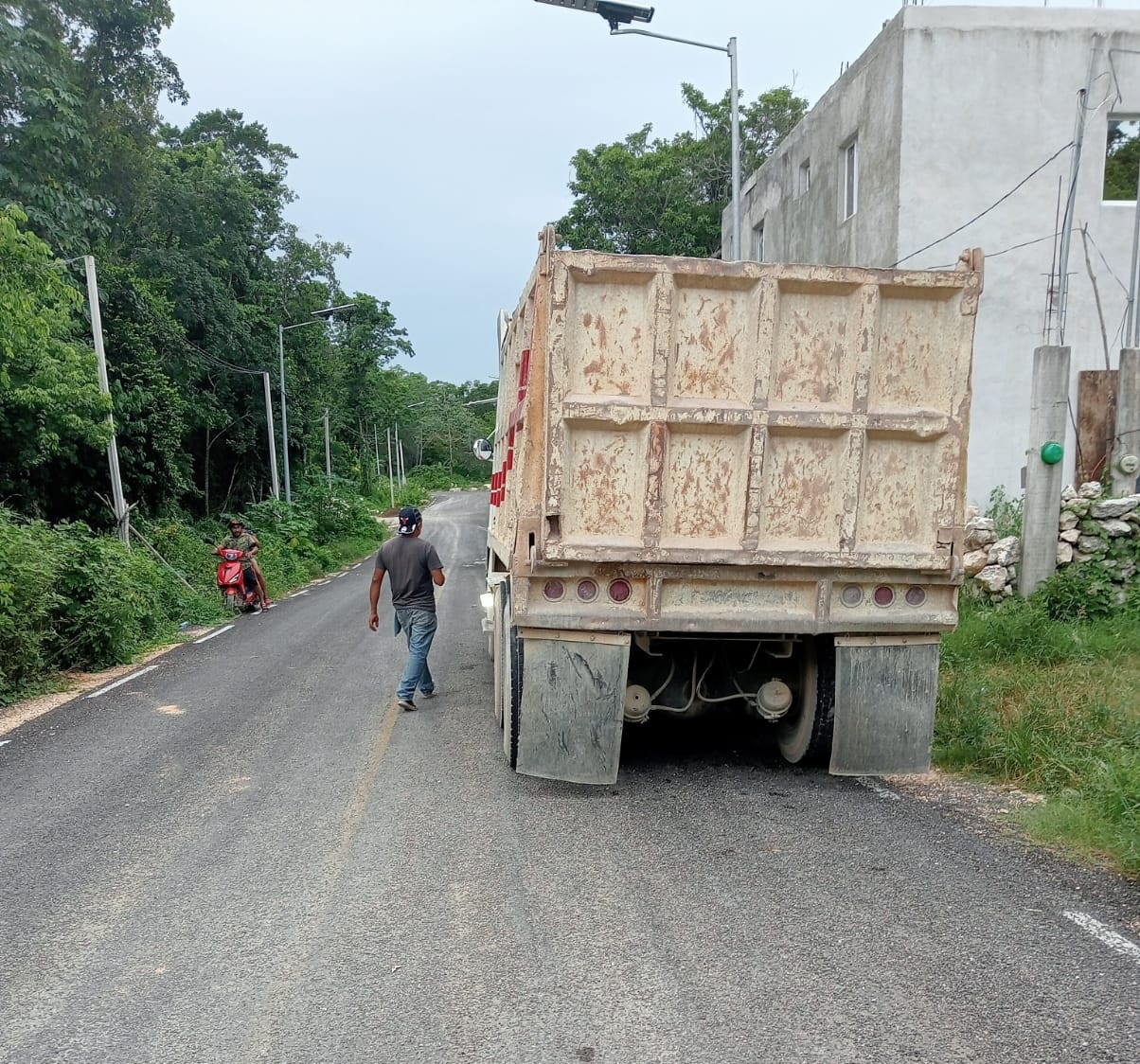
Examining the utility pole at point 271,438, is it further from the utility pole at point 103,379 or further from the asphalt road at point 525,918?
the asphalt road at point 525,918

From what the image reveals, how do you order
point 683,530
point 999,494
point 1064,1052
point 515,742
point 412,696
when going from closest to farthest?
point 1064,1052
point 683,530
point 515,742
point 412,696
point 999,494

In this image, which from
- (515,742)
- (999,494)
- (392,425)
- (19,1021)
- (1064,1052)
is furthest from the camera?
(392,425)

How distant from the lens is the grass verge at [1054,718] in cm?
484

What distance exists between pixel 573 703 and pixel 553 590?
69 cm

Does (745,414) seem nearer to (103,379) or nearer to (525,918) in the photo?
(525,918)

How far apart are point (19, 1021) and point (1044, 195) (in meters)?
14.6

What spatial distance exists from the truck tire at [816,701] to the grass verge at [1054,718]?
96 cm

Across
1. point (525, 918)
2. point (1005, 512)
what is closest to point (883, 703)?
point (525, 918)

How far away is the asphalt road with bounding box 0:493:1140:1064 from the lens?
10.3 feet

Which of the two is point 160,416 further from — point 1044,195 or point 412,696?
point 1044,195

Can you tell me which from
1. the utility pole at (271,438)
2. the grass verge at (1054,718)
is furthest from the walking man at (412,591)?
the utility pole at (271,438)

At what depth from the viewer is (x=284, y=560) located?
23203 millimetres

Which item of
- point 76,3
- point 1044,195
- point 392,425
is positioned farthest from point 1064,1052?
point 392,425

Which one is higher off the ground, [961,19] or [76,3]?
[76,3]
